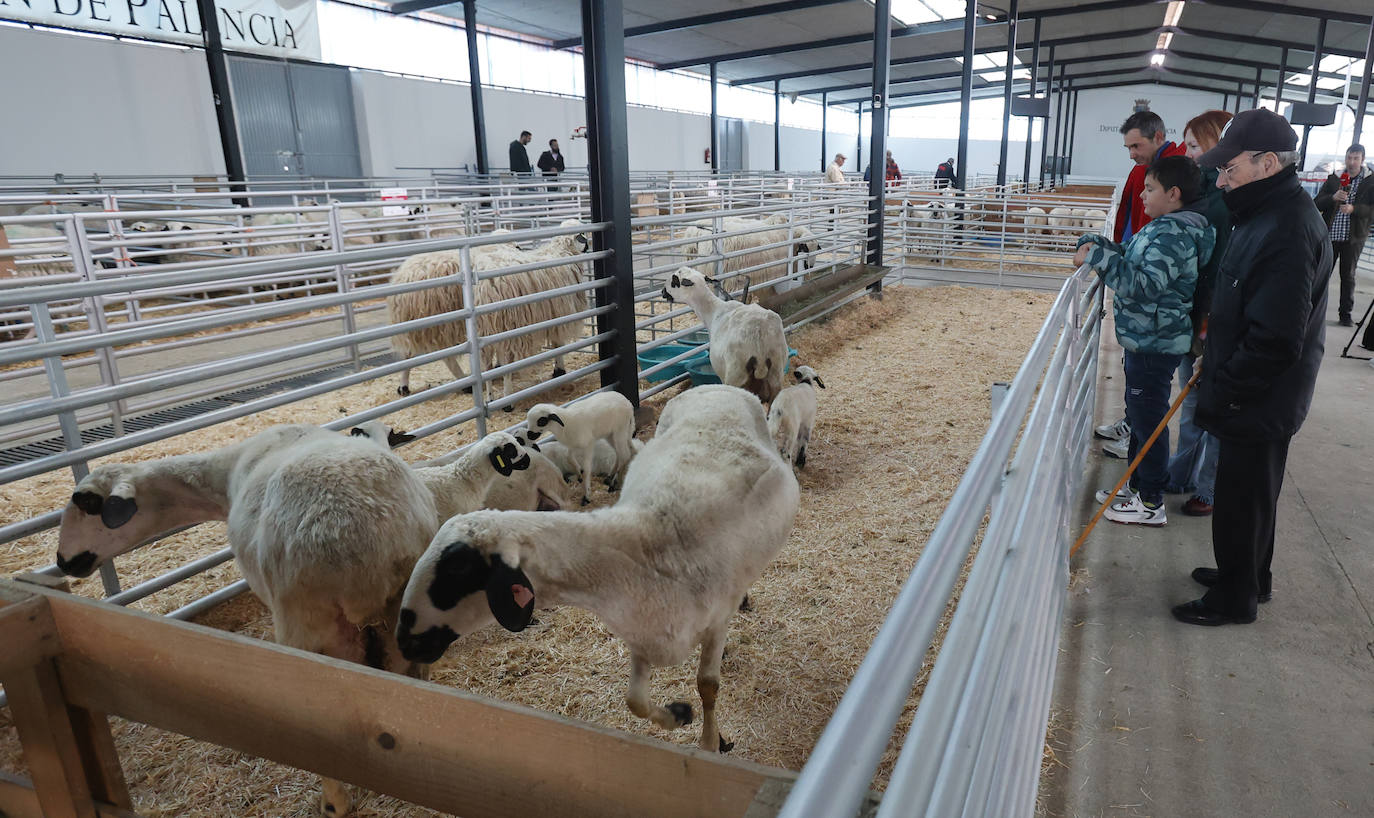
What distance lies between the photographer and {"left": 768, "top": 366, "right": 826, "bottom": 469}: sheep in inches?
181

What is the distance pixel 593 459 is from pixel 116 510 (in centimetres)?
262

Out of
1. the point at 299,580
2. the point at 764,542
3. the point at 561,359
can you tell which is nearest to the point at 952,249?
the point at 561,359

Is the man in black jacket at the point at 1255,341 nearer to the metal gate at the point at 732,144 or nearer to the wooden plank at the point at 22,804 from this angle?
the wooden plank at the point at 22,804

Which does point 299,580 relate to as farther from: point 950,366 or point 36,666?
point 950,366

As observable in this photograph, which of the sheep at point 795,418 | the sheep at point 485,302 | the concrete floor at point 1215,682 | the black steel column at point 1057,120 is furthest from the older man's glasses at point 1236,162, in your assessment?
the black steel column at point 1057,120

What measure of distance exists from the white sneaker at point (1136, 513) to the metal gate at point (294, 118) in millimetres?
17003

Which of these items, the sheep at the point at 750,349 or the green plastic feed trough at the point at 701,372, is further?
the green plastic feed trough at the point at 701,372

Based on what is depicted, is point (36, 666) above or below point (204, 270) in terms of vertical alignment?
below

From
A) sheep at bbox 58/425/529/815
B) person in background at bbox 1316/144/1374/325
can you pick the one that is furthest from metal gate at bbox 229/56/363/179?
person in background at bbox 1316/144/1374/325

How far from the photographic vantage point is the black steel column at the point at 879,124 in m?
10.8

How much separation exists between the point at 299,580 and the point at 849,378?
18.7ft

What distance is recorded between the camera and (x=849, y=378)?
718 centimetres

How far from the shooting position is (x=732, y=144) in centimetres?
3316

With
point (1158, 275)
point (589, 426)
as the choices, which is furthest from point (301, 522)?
point (1158, 275)
